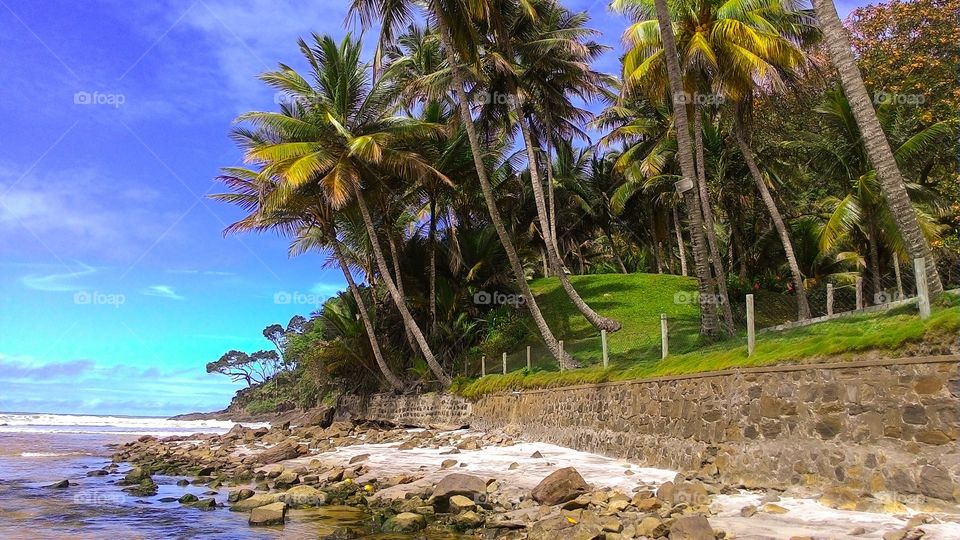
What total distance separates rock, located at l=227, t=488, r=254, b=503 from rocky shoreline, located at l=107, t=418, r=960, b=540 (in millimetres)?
26

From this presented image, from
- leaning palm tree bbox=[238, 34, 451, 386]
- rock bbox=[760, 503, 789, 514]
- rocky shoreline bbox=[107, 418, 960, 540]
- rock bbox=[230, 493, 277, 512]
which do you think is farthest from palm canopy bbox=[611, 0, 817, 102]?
rock bbox=[230, 493, 277, 512]

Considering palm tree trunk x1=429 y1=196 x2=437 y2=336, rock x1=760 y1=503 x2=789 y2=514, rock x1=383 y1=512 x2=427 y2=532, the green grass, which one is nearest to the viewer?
rock x1=760 y1=503 x2=789 y2=514

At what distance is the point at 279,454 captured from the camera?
15547mm

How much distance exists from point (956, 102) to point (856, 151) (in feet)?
19.2

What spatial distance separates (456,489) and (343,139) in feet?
48.9

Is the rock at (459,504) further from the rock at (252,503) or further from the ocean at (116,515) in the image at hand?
the rock at (252,503)

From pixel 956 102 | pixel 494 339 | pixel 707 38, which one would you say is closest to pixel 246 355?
pixel 494 339

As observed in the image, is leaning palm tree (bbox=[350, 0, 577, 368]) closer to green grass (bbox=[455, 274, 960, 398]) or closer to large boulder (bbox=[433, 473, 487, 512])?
green grass (bbox=[455, 274, 960, 398])

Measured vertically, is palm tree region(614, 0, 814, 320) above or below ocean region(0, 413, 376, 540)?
above

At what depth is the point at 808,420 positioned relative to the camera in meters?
7.57

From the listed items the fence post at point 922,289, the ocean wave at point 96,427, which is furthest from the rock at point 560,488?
the ocean wave at point 96,427

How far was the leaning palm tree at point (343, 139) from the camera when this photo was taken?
19797mm

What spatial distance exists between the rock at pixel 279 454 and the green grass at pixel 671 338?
17.8 feet

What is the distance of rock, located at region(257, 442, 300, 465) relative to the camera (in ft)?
50.4
